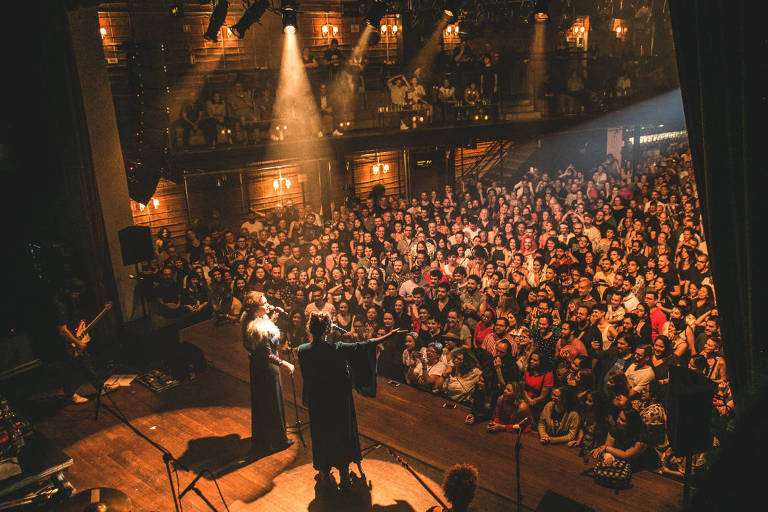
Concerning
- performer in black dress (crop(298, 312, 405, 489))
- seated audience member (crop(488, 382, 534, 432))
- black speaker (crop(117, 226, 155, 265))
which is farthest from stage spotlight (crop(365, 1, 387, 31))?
seated audience member (crop(488, 382, 534, 432))

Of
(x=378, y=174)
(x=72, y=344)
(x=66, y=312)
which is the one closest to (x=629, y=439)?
(x=72, y=344)

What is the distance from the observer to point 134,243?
7848 mm

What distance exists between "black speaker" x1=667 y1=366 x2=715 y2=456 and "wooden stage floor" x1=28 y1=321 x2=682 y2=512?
1.97 meters

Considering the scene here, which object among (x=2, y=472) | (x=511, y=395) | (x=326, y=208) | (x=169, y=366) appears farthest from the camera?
(x=326, y=208)

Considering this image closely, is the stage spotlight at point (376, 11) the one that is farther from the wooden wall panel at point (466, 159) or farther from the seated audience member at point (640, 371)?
the wooden wall panel at point (466, 159)

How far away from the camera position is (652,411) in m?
4.85

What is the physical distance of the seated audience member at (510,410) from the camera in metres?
Result: 5.53

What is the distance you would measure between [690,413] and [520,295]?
4.66m

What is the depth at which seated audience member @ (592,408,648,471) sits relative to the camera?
470 cm

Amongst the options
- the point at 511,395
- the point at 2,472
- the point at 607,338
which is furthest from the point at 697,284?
the point at 2,472

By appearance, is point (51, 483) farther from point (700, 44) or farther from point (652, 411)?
point (700, 44)

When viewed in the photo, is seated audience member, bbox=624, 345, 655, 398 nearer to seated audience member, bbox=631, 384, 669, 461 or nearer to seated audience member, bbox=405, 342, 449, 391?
seated audience member, bbox=631, 384, 669, 461

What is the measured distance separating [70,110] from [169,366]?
427 cm

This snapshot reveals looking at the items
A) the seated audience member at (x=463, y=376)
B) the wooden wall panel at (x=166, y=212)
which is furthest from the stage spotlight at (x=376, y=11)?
the wooden wall panel at (x=166, y=212)
